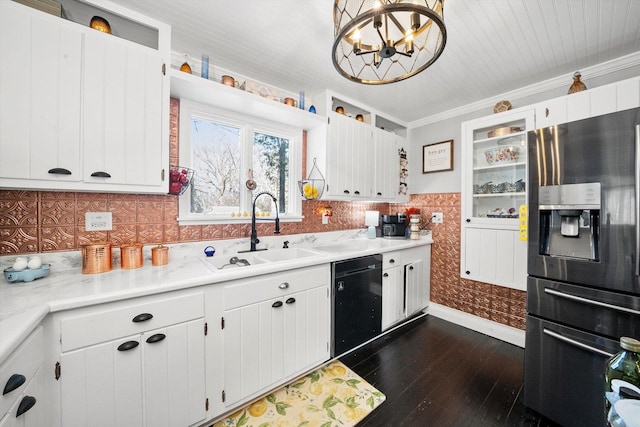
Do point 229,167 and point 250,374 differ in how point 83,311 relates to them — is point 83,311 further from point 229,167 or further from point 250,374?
point 229,167

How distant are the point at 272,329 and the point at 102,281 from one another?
99cm

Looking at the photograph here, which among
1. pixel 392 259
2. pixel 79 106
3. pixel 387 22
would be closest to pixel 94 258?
pixel 79 106

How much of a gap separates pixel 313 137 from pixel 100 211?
6.08ft

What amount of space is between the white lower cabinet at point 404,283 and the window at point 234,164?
112cm

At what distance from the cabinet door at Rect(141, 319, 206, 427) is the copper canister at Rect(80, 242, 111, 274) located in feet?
1.79

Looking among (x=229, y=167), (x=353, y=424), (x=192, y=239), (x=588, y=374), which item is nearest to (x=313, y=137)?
(x=229, y=167)

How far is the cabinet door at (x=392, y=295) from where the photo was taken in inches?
93.7

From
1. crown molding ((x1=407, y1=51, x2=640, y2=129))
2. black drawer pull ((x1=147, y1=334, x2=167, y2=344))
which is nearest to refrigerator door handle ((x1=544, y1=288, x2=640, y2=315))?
crown molding ((x1=407, y1=51, x2=640, y2=129))

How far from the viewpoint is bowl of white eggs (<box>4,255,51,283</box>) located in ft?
3.82

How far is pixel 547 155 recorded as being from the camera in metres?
1.50

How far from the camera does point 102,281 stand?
1.23 meters

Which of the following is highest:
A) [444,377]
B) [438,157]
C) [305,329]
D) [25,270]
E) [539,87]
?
[539,87]

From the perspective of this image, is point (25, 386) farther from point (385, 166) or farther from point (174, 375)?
point (385, 166)

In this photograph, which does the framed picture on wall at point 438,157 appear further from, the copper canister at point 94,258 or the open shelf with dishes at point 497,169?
the copper canister at point 94,258
